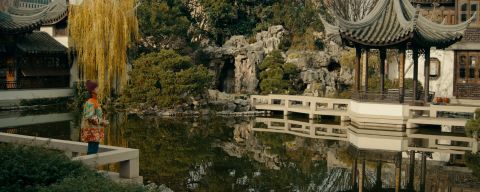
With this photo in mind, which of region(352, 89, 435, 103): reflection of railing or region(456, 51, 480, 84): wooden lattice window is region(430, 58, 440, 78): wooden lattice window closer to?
region(456, 51, 480, 84): wooden lattice window

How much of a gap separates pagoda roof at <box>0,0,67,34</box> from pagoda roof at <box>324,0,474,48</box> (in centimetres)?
1217

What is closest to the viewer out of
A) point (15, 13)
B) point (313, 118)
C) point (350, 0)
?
point (313, 118)

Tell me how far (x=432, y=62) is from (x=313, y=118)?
8.82 m

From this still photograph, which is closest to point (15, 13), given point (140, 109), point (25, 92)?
point (25, 92)

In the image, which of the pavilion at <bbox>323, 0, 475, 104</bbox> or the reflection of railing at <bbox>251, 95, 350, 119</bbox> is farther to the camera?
the reflection of railing at <bbox>251, 95, 350, 119</bbox>

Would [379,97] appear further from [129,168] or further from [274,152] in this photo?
[129,168]

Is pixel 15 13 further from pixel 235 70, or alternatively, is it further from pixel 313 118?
pixel 313 118

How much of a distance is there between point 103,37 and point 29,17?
3.32m

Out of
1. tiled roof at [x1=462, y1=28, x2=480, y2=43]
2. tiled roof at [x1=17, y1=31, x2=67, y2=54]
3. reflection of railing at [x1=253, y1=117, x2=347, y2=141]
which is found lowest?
reflection of railing at [x1=253, y1=117, x2=347, y2=141]

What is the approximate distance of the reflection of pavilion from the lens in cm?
998

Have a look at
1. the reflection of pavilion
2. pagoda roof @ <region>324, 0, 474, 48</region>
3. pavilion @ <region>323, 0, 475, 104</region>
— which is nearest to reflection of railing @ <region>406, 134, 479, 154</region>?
the reflection of pavilion

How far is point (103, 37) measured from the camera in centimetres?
2216

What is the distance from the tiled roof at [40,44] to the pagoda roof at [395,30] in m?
12.2

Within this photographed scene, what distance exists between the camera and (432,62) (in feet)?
84.9
